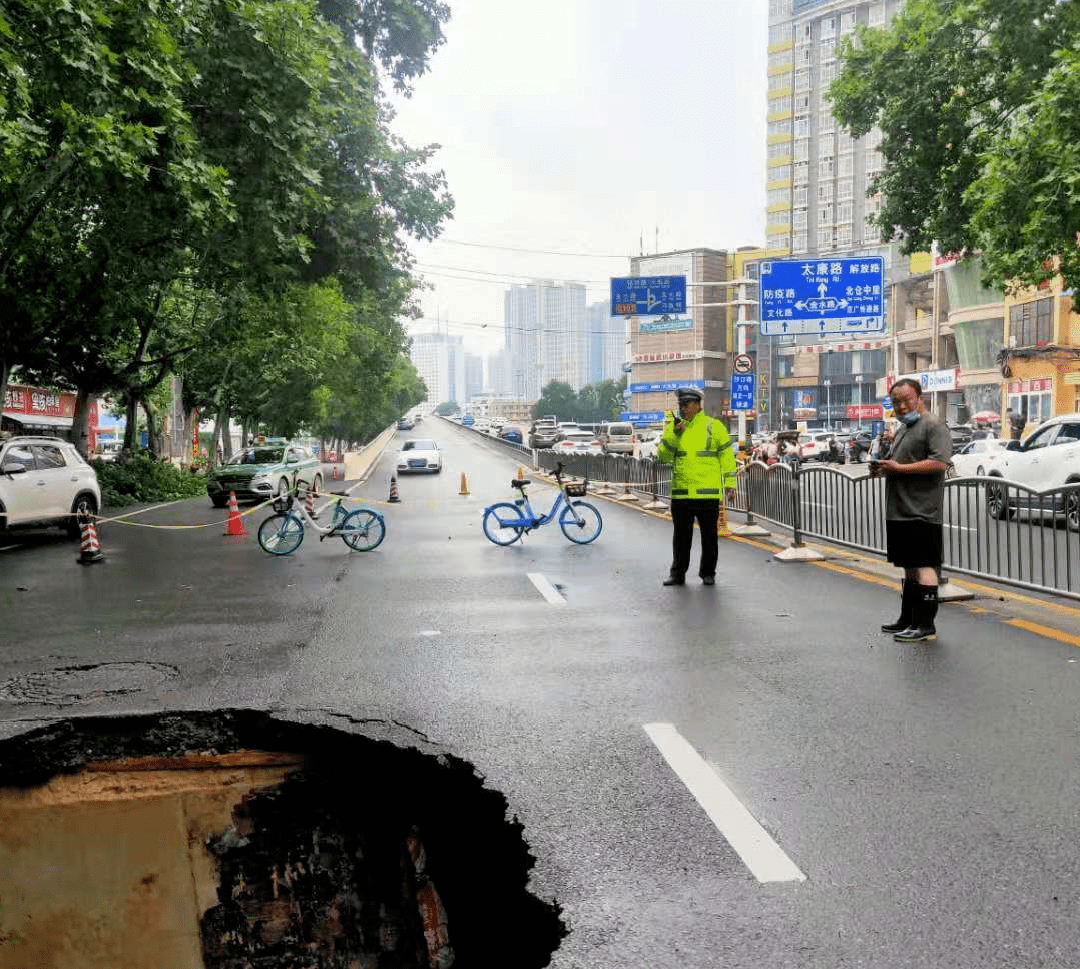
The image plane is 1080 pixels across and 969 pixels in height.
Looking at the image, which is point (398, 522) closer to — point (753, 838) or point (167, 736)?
point (167, 736)

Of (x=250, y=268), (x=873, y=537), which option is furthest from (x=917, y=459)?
(x=250, y=268)

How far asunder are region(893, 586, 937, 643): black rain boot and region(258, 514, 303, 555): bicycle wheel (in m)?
8.65

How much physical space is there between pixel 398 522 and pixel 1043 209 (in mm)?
11701

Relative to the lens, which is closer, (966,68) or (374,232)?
(966,68)

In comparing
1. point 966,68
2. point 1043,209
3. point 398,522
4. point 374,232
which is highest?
point 966,68

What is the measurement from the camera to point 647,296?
3197 cm

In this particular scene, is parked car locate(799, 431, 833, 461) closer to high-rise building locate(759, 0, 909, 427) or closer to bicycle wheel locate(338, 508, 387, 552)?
bicycle wheel locate(338, 508, 387, 552)

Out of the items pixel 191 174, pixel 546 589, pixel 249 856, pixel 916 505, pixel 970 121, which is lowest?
pixel 249 856

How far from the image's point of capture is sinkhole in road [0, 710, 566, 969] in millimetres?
4191

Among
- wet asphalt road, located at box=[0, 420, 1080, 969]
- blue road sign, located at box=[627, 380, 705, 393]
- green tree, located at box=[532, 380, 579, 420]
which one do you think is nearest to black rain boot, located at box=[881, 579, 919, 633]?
wet asphalt road, located at box=[0, 420, 1080, 969]

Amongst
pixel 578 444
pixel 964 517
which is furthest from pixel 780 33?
pixel 964 517

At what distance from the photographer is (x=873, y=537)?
38.3 ft

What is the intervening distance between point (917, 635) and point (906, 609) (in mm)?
283

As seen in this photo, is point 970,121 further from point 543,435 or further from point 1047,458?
point 543,435
